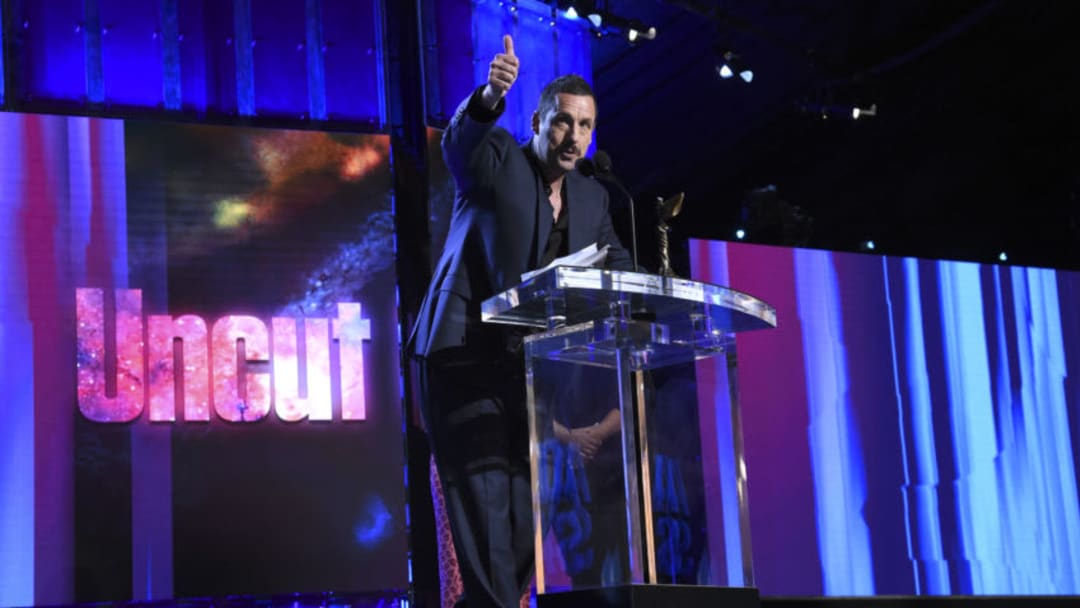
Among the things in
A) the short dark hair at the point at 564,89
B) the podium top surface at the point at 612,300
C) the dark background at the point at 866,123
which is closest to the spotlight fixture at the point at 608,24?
the dark background at the point at 866,123

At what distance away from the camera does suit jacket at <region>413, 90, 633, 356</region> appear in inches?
111

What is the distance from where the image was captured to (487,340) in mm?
2854

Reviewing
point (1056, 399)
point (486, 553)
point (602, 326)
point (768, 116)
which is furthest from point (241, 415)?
point (768, 116)

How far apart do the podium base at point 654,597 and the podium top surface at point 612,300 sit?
511mm

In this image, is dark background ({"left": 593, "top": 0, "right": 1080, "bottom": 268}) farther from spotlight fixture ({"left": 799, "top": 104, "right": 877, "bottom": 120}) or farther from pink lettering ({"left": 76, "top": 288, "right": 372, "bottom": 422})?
pink lettering ({"left": 76, "top": 288, "right": 372, "bottom": 422})

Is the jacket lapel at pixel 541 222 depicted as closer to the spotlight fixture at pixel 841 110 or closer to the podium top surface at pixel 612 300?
the podium top surface at pixel 612 300

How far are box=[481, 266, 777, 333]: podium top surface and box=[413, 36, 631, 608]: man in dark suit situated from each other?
0.23 metres

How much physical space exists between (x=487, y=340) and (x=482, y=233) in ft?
0.77

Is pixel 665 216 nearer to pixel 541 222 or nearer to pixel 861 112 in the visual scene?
pixel 541 222

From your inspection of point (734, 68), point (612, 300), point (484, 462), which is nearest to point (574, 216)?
point (612, 300)

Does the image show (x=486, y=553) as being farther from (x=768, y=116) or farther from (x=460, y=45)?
(x=768, y=116)

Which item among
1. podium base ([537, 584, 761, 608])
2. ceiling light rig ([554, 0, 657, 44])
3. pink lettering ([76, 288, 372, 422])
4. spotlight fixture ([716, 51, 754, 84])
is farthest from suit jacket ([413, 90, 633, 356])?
spotlight fixture ([716, 51, 754, 84])

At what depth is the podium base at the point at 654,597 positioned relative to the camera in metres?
2.38

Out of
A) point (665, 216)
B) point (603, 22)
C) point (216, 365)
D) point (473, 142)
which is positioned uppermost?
point (603, 22)
